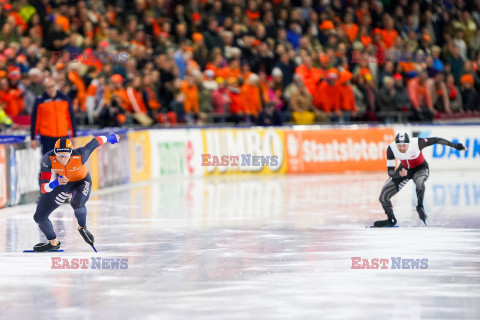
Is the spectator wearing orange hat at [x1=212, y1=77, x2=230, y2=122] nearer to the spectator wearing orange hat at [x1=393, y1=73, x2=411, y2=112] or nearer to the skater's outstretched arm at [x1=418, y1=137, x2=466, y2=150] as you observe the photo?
the spectator wearing orange hat at [x1=393, y1=73, x2=411, y2=112]

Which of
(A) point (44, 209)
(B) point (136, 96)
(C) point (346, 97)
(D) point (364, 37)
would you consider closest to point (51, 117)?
(B) point (136, 96)

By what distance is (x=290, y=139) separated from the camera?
84.0ft

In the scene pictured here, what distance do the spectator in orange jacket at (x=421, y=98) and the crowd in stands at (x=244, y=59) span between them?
0.03 meters

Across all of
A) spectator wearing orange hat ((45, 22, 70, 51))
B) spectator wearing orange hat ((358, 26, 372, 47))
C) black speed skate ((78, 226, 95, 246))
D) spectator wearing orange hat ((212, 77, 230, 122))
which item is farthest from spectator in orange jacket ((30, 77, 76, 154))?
spectator wearing orange hat ((358, 26, 372, 47))

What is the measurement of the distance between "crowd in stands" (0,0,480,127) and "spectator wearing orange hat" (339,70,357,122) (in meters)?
0.03

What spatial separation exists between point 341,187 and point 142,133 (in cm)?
489

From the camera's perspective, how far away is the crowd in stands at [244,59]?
22484mm

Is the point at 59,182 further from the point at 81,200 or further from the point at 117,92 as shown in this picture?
the point at 117,92

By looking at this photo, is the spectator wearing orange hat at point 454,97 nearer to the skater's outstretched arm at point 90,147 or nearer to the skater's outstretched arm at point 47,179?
the skater's outstretched arm at point 90,147

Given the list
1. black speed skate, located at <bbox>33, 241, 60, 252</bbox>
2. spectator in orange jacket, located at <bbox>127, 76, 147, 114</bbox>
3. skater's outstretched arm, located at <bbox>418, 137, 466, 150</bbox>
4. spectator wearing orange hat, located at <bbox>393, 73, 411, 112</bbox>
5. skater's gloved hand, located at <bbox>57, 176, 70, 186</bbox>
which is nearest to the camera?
skater's gloved hand, located at <bbox>57, 176, 70, 186</bbox>

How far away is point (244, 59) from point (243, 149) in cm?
241

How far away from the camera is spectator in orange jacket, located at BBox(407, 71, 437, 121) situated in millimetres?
26547

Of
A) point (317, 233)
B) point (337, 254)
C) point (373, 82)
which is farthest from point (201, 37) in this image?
point (337, 254)

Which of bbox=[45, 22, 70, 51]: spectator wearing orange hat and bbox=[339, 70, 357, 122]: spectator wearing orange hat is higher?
bbox=[45, 22, 70, 51]: spectator wearing orange hat
